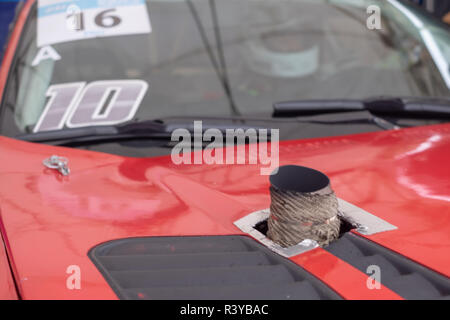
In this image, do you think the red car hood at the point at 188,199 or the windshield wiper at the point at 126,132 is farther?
the windshield wiper at the point at 126,132

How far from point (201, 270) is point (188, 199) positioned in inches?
11.0

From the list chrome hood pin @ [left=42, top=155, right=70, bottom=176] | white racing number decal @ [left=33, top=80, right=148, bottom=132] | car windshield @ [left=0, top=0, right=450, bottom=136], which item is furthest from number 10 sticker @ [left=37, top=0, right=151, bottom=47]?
chrome hood pin @ [left=42, top=155, right=70, bottom=176]

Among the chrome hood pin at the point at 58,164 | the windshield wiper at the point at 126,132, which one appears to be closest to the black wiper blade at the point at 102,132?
the windshield wiper at the point at 126,132

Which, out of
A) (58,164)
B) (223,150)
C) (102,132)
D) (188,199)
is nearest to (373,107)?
(223,150)

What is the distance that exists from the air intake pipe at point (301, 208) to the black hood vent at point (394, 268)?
4cm

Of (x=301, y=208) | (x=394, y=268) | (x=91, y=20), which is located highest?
(x=91, y=20)

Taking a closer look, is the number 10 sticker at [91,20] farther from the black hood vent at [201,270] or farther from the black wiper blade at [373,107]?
the black hood vent at [201,270]

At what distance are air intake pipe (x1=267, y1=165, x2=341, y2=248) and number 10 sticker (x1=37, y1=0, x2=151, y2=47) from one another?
0.93m

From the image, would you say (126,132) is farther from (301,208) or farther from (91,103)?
(301,208)

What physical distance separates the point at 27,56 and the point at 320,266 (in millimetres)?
1219

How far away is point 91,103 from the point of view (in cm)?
149

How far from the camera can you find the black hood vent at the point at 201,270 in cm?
83

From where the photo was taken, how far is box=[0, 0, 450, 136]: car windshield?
1508 mm
